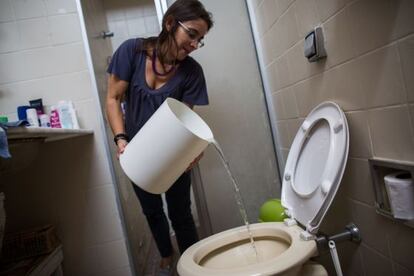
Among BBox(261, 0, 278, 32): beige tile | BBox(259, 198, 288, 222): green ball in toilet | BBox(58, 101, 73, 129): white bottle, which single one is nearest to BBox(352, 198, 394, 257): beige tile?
BBox(259, 198, 288, 222): green ball in toilet

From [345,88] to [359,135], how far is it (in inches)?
5.0

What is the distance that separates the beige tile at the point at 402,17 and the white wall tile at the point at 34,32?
52.8 inches

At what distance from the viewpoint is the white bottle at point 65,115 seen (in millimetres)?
1320

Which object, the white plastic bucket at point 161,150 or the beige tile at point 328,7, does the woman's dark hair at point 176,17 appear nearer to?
the white plastic bucket at point 161,150

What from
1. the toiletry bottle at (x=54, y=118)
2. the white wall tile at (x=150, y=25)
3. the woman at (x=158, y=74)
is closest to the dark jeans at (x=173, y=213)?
the woman at (x=158, y=74)

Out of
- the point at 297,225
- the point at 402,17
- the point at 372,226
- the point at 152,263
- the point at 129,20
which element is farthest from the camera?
the point at 129,20

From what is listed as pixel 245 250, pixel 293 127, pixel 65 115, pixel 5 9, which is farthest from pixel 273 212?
pixel 5 9

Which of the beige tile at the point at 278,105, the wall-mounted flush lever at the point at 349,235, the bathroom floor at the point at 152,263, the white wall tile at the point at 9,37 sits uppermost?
the white wall tile at the point at 9,37

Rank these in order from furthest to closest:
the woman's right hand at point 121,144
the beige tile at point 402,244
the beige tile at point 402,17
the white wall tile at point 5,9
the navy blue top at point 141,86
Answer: the white wall tile at point 5,9
the navy blue top at point 141,86
the woman's right hand at point 121,144
the beige tile at point 402,244
the beige tile at point 402,17

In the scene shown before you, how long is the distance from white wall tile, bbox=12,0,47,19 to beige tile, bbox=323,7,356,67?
1.21m

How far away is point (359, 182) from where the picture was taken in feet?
2.68

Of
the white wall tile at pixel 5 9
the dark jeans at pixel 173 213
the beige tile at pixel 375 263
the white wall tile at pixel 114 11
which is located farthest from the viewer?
the white wall tile at pixel 114 11

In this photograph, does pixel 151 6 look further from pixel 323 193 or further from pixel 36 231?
pixel 323 193

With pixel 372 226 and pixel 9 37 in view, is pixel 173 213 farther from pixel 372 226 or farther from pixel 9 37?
pixel 9 37
